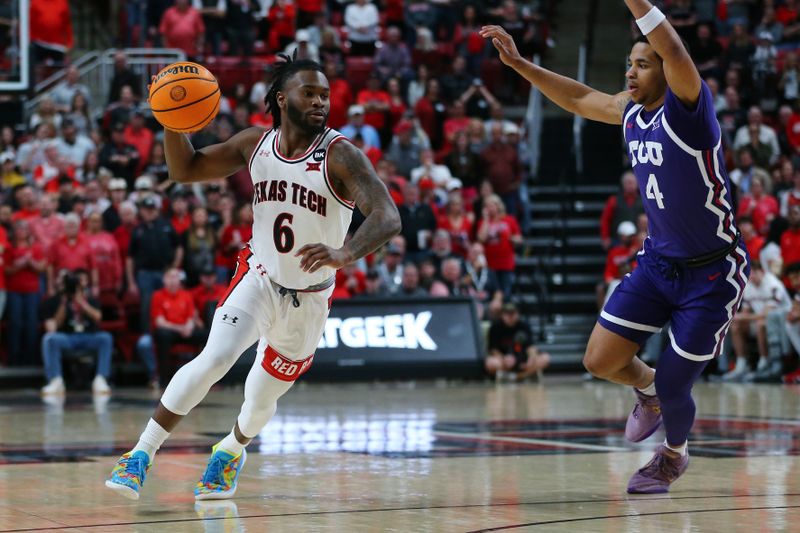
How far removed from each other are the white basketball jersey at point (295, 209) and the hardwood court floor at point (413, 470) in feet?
3.97

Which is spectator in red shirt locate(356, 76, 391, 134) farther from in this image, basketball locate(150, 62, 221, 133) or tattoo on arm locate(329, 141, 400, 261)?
tattoo on arm locate(329, 141, 400, 261)

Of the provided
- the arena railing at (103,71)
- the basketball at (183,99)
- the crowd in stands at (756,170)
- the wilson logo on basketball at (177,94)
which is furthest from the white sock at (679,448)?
the arena railing at (103,71)

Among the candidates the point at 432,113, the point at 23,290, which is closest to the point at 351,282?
the point at 23,290

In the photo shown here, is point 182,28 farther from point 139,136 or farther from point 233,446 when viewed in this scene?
point 233,446

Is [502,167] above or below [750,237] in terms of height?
above

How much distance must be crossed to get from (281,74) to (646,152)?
2.01 m

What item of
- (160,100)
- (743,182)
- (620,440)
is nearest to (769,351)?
(743,182)

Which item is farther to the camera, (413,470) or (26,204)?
(26,204)

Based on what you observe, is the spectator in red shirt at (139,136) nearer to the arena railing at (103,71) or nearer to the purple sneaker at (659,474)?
the arena railing at (103,71)

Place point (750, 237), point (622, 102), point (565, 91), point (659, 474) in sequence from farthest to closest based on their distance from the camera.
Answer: point (750, 237) < point (565, 91) < point (622, 102) < point (659, 474)

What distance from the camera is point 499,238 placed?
20203 mm

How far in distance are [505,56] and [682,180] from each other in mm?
1472

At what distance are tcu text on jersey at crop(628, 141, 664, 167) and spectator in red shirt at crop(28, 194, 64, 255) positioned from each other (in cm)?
1202

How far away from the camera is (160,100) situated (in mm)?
7105
